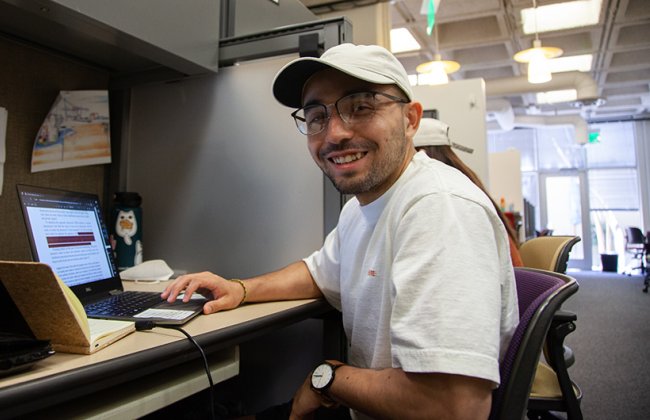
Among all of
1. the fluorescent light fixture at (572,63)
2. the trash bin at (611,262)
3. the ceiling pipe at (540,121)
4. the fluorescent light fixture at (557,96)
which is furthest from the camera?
the trash bin at (611,262)

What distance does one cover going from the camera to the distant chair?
4.62 ft

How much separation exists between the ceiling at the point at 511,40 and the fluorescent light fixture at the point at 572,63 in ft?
0.28

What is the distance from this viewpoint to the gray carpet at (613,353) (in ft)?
7.29

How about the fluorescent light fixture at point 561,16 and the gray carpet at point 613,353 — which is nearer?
the gray carpet at point 613,353

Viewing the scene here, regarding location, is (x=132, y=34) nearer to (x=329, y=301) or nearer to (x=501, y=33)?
(x=329, y=301)

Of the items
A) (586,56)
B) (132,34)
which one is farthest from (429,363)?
(586,56)

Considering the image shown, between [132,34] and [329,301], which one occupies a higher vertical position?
[132,34]

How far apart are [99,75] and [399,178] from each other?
1080mm

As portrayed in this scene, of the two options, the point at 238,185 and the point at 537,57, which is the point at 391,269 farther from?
the point at 537,57

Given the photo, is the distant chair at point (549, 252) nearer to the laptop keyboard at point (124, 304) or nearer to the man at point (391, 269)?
the man at point (391, 269)

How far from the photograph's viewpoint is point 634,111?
801 cm

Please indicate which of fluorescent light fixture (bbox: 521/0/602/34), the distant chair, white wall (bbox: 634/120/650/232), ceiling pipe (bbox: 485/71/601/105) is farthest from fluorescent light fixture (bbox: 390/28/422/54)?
white wall (bbox: 634/120/650/232)

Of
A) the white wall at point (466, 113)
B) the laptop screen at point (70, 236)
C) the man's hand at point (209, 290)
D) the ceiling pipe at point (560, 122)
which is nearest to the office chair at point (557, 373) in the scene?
the man's hand at point (209, 290)

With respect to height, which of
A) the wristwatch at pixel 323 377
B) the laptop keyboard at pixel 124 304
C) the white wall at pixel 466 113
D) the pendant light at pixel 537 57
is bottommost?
the wristwatch at pixel 323 377
